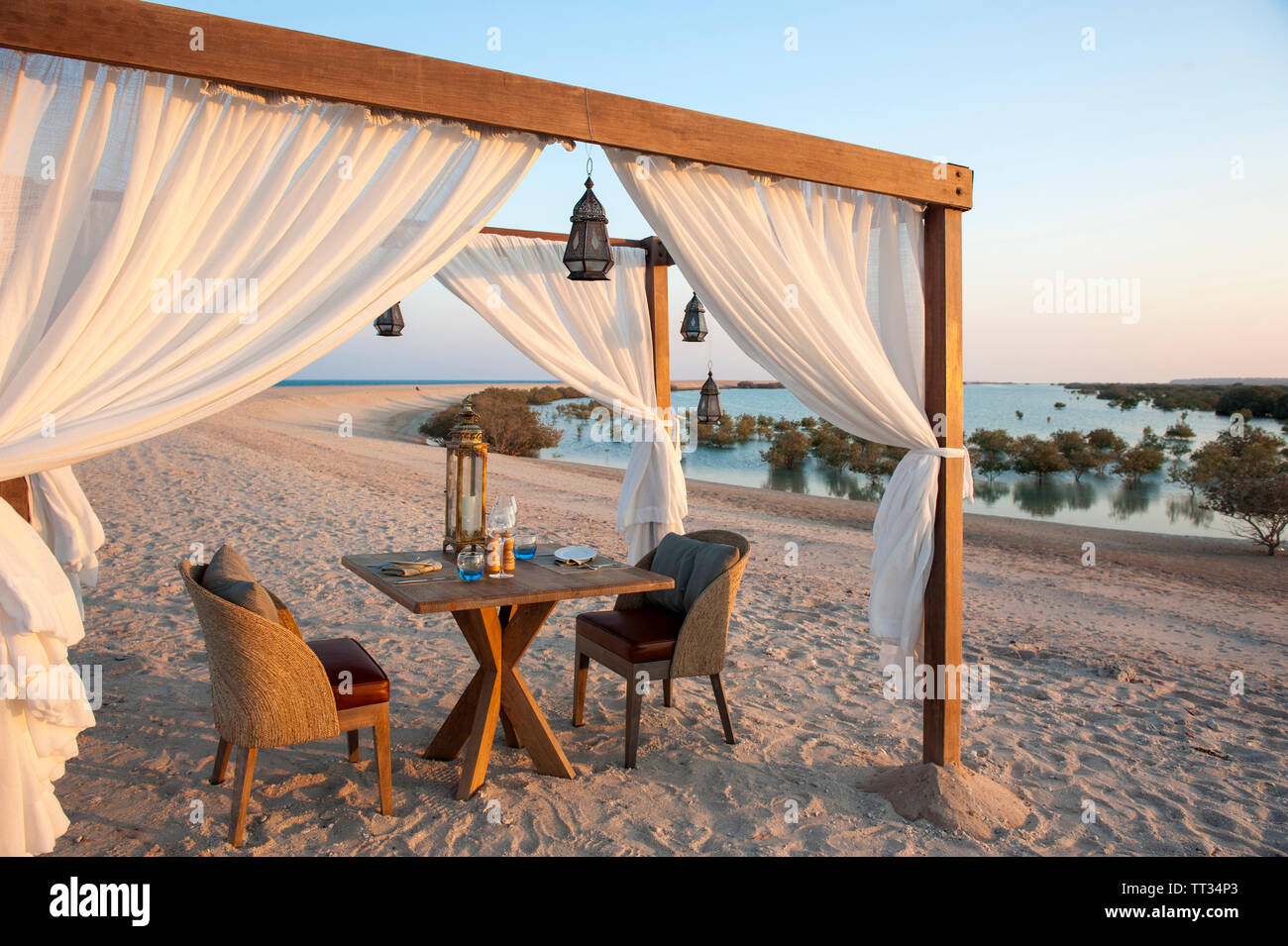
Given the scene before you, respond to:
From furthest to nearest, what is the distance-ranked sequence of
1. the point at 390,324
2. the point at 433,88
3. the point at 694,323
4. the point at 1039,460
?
1. the point at 1039,460
2. the point at 694,323
3. the point at 390,324
4. the point at 433,88

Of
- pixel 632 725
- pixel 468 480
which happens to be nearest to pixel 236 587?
pixel 468 480

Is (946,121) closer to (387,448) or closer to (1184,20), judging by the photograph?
(1184,20)

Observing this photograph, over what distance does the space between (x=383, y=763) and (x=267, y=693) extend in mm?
448

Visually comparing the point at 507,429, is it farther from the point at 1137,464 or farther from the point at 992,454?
the point at 1137,464

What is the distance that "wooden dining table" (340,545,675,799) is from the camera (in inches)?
108

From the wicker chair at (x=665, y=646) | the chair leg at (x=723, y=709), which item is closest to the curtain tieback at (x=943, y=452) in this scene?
the wicker chair at (x=665, y=646)

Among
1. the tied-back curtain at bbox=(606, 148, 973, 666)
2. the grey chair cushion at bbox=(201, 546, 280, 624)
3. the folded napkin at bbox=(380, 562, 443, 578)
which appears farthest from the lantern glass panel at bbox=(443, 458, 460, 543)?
the tied-back curtain at bbox=(606, 148, 973, 666)

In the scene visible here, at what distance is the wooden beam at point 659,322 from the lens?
15.4 ft

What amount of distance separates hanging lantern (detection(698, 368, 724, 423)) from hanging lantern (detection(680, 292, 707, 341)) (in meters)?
0.78

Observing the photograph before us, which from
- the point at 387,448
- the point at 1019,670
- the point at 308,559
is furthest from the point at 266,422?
the point at 1019,670

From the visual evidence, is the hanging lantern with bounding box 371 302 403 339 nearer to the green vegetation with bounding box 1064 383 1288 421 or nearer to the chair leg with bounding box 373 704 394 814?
the chair leg with bounding box 373 704 394 814

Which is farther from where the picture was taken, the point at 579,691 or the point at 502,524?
the point at 579,691

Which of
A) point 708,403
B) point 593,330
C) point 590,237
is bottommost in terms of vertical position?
point 708,403

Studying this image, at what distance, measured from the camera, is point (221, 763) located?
281 centimetres
